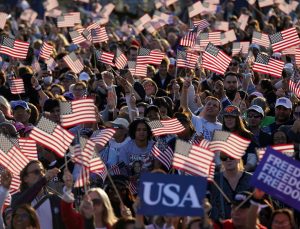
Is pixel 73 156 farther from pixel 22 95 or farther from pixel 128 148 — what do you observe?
pixel 22 95

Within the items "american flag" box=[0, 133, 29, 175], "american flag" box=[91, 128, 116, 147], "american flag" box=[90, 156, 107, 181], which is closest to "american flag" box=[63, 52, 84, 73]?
"american flag" box=[91, 128, 116, 147]

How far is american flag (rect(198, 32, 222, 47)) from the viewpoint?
24.3m

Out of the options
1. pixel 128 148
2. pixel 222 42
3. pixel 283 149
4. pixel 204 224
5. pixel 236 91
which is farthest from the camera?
pixel 222 42

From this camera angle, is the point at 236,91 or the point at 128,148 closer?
the point at 128,148

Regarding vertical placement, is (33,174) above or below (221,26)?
above

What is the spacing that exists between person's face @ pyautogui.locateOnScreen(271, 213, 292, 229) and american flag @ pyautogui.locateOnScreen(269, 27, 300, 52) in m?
9.51

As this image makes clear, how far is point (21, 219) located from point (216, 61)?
8866mm

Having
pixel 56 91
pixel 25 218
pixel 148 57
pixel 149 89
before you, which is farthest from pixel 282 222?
pixel 148 57

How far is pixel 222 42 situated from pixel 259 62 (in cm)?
417

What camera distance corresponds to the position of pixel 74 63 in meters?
23.8

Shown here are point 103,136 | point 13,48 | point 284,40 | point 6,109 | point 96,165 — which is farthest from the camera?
point 13,48

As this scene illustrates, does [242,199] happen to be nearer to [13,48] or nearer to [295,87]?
[295,87]

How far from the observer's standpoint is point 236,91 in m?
20.2

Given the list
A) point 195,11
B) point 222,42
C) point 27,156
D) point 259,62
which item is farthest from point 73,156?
point 195,11
